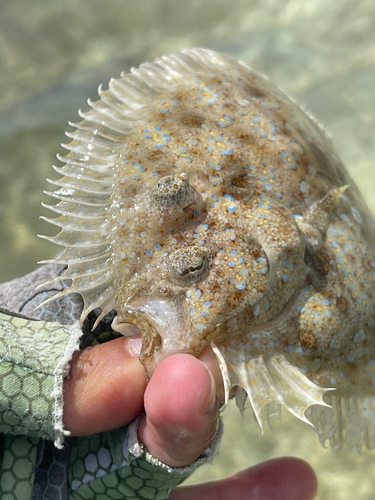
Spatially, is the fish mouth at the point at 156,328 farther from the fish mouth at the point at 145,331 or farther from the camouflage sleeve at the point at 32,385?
the camouflage sleeve at the point at 32,385

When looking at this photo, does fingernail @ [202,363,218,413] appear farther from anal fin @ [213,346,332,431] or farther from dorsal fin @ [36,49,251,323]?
dorsal fin @ [36,49,251,323]

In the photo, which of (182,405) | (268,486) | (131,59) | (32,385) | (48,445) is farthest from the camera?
(131,59)

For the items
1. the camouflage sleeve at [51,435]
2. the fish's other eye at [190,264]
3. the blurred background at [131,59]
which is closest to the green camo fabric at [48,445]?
the camouflage sleeve at [51,435]

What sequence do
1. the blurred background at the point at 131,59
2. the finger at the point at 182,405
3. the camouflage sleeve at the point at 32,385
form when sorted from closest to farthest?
the finger at the point at 182,405 → the camouflage sleeve at the point at 32,385 → the blurred background at the point at 131,59

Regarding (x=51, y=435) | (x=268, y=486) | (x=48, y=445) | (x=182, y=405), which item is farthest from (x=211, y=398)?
(x=268, y=486)

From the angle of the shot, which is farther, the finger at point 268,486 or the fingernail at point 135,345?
the finger at point 268,486

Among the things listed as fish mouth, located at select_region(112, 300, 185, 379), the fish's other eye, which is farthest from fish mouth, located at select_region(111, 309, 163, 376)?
the fish's other eye

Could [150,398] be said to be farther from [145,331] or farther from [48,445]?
[48,445]
